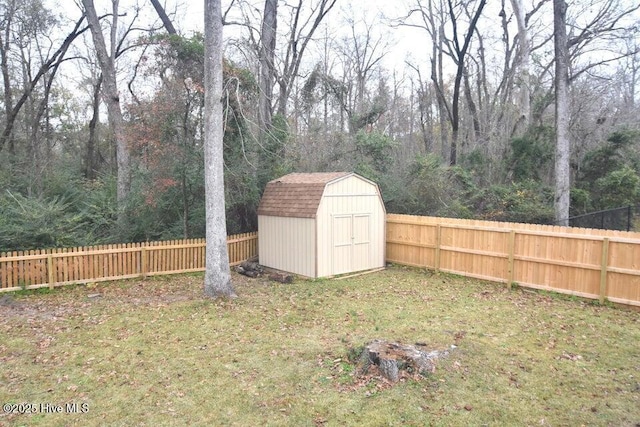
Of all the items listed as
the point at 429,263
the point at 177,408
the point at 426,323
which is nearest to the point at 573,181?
the point at 429,263

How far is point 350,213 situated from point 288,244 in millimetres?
1872

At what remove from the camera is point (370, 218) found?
36.4 feet

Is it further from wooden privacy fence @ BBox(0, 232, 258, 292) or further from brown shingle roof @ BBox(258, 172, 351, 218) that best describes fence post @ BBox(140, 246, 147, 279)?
brown shingle roof @ BBox(258, 172, 351, 218)

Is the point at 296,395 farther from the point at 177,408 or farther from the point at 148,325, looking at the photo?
the point at 148,325

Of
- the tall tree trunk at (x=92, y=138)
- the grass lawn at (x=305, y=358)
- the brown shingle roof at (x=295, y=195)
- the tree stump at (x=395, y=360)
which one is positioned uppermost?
the tall tree trunk at (x=92, y=138)

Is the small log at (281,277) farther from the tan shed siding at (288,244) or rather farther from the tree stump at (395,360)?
the tree stump at (395,360)

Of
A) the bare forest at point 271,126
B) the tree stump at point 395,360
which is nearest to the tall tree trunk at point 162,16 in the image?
the bare forest at point 271,126

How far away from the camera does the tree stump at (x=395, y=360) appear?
15.4ft

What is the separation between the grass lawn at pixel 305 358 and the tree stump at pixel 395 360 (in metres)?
0.16

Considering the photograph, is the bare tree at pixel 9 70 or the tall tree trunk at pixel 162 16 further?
the bare tree at pixel 9 70

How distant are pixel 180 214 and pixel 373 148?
7.46 m

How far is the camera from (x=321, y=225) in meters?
9.88

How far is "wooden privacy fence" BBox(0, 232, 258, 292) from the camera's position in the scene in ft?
27.9

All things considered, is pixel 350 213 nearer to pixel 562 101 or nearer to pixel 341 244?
pixel 341 244
